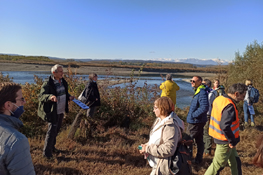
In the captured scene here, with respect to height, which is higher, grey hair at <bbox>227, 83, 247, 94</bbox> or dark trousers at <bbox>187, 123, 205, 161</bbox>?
grey hair at <bbox>227, 83, 247, 94</bbox>

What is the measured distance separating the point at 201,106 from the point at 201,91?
0.33m

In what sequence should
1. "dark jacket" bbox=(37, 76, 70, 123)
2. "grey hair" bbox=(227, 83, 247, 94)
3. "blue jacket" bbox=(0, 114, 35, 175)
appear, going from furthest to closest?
"dark jacket" bbox=(37, 76, 70, 123) → "grey hair" bbox=(227, 83, 247, 94) → "blue jacket" bbox=(0, 114, 35, 175)

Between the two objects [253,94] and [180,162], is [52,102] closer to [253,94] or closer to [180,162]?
[180,162]

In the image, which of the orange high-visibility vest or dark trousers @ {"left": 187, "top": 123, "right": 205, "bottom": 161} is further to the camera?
dark trousers @ {"left": 187, "top": 123, "right": 205, "bottom": 161}

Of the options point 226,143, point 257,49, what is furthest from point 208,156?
point 257,49

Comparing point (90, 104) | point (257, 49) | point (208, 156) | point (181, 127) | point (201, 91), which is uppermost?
point (257, 49)

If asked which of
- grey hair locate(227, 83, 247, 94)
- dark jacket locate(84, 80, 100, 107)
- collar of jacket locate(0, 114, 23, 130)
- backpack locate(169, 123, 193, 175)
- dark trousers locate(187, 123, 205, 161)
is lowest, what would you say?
dark trousers locate(187, 123, 205, 161)

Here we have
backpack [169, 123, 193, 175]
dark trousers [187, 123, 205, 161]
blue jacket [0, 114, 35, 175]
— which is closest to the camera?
blue jacket [0, 114, 35, 175]

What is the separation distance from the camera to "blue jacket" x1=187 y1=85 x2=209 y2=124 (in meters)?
3.86

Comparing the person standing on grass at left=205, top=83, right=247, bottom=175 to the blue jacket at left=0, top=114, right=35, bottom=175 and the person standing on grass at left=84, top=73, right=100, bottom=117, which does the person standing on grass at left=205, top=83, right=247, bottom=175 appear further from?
the person standing on grass at left=84, top=73, right=100, bottom=117

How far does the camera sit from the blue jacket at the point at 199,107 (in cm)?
386

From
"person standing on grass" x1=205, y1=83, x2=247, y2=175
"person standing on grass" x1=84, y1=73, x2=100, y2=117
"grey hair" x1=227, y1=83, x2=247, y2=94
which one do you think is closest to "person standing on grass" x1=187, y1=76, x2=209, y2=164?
"person standing on grass" x1=205, y1=83, x2=247, y2=175

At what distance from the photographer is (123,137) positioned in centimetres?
557

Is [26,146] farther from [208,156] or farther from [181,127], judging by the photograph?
[208,156]
